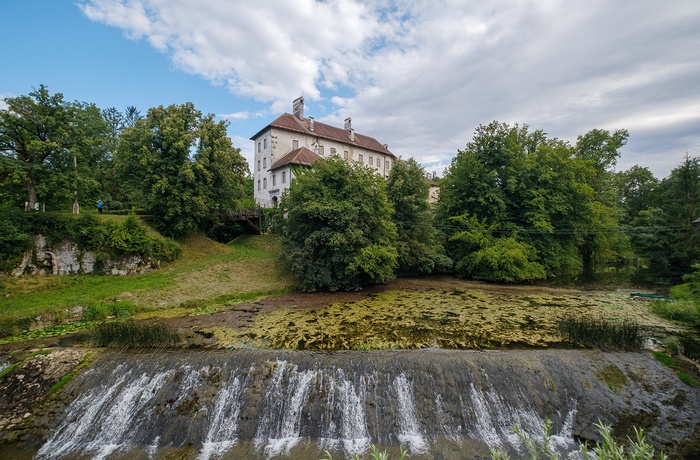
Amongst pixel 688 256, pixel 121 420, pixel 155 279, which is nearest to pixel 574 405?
pixel 121 420

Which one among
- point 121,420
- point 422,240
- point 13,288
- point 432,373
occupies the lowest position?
point 121,420

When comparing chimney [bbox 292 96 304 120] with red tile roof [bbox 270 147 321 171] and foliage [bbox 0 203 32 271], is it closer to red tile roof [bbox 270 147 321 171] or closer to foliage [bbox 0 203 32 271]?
red tile roof [bbox 270 147 321 171]

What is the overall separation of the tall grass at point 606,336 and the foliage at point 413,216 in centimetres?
1461

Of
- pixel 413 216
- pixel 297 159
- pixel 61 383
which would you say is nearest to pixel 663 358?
pixel 61 383

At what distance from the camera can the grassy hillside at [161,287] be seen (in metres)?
15.2

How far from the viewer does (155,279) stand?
2017 cm

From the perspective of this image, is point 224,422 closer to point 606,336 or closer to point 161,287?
point 606,336

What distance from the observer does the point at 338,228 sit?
21312 millimetres

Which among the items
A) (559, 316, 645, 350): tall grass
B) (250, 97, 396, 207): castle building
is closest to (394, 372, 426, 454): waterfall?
(559, 316, 645, 350): tall grass

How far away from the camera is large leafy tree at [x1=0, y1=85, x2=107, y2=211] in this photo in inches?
709

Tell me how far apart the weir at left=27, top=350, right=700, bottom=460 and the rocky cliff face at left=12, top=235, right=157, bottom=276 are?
519 inches

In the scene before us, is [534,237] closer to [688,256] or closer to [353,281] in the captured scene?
[688,256]

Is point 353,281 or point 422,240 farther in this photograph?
point 422,240

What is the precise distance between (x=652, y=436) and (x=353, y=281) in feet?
52.5
